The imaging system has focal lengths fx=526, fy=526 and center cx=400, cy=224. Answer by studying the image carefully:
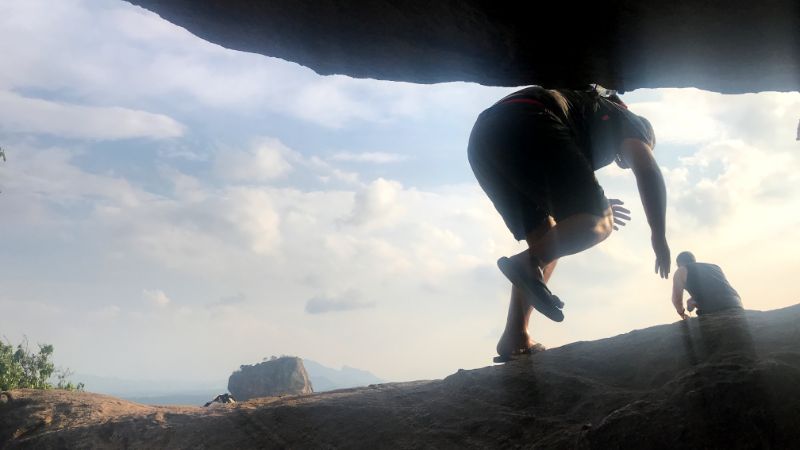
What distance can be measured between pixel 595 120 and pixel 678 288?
261 centimetres

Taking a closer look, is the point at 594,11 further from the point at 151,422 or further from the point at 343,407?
the point at 151,422

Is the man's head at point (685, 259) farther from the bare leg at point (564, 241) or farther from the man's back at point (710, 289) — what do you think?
the bare leg at point (564, 241)

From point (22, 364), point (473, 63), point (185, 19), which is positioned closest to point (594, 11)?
point (473, 63)

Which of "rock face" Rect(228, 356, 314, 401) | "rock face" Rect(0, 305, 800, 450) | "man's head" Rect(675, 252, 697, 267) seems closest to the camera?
"rock face" Rect(0, 305, 800, 450)

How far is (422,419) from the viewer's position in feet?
9.57

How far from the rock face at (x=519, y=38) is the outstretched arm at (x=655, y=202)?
1.94 feet

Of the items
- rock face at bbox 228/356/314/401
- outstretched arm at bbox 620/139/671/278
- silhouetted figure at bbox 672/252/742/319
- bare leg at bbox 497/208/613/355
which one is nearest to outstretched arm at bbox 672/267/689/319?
silhouetted figure at bbox 672/252/742/319

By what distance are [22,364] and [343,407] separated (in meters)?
25.9

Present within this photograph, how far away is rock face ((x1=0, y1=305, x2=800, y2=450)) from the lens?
2.09 metres

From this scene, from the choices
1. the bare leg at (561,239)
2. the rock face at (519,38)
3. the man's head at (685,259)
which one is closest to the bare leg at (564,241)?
the bare leg at (561,239)

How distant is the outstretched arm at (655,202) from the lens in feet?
11.7

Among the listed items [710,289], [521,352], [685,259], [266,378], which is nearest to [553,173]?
[521,352]

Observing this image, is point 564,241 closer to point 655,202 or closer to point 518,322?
point 655,202

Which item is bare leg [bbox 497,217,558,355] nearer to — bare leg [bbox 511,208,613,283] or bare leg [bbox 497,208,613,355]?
bare leg [bbox 497,208,613,355]
